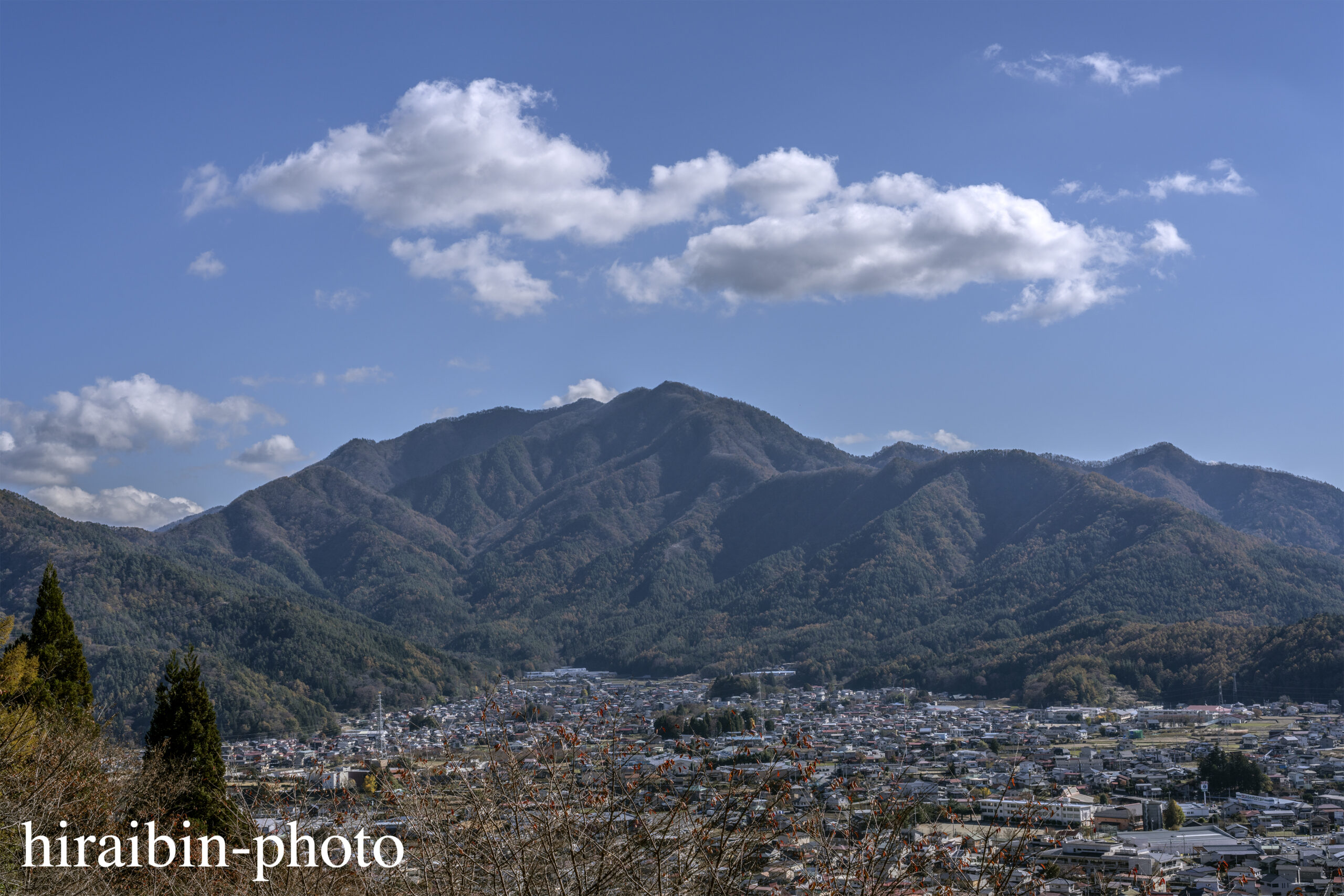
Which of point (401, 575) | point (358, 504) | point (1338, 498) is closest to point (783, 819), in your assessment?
point (401, 575)

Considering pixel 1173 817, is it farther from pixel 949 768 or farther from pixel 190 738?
pixel 190 738

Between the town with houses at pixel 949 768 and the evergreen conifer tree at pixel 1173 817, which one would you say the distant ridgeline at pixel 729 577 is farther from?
the evergreen conifer tree at pixel 1173 817

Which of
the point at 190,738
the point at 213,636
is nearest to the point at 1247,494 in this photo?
the point at 213,636

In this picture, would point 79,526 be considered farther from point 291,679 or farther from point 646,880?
point 646,880

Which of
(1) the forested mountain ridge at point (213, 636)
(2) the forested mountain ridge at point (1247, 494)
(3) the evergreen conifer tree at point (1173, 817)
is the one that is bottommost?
(3) the evergreen conifer tree at point (1173, 817)

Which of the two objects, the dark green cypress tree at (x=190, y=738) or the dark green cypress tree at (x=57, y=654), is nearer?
the dark green cypress tree at (x=190, y=738)

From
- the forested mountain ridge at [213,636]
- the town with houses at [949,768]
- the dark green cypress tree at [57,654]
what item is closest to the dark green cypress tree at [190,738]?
the town with houses at [949,768]
